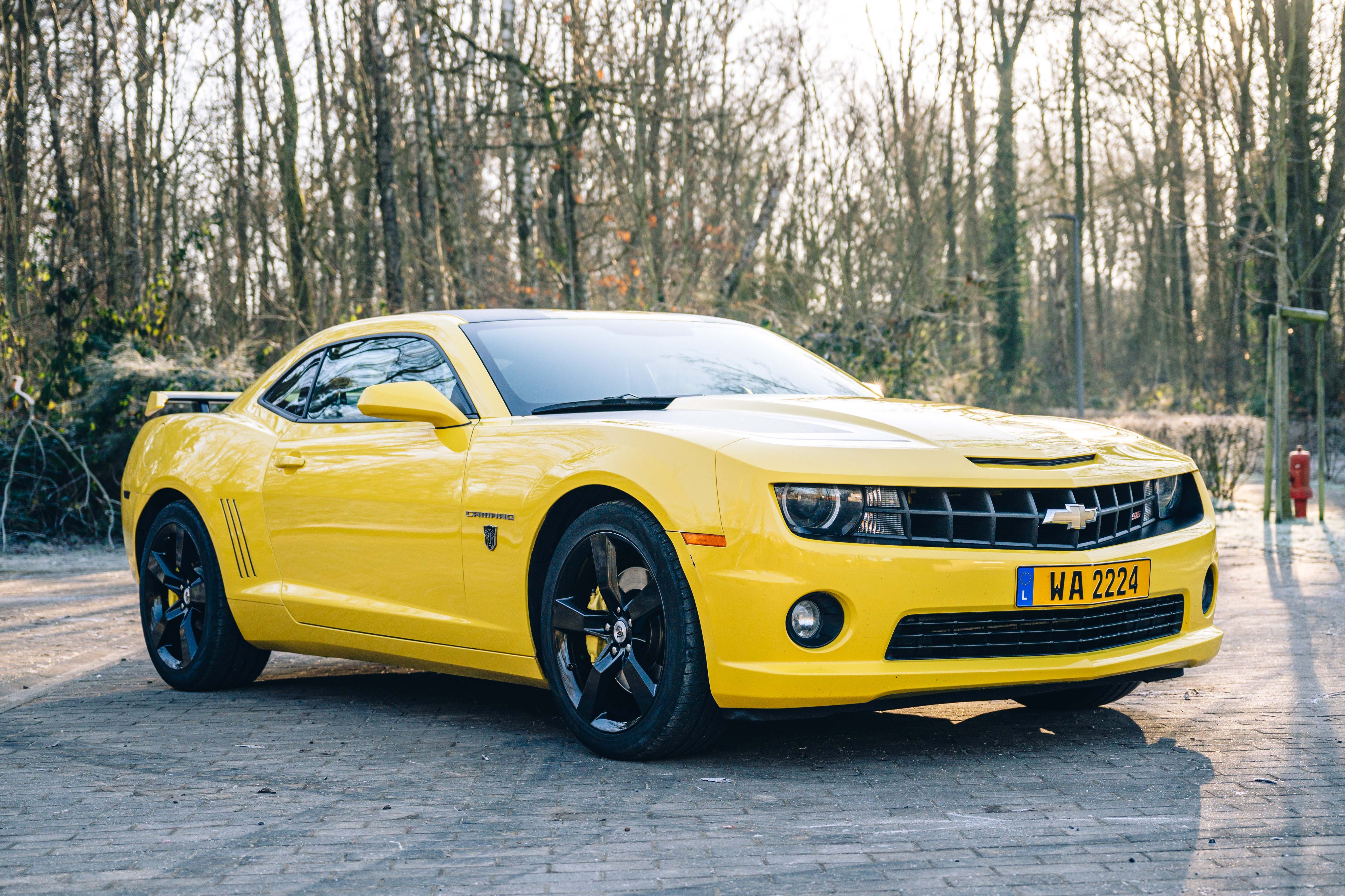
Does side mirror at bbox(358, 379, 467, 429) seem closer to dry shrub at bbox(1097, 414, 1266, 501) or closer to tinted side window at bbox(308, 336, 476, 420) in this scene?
tinted side window at bbox(308, 336, 476, 420)

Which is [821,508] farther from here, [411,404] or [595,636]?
[411,404]

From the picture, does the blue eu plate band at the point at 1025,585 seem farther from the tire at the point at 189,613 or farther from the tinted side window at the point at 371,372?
the tire at the point at 189,613

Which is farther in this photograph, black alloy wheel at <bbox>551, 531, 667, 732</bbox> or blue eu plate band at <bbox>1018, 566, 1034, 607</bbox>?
black alloy wheel at <bbox>551, 531, 667, 732</bbox>

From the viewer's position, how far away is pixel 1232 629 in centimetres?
732

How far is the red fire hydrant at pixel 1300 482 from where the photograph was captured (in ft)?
44.9

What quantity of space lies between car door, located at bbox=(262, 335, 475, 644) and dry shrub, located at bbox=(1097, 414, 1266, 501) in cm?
1090

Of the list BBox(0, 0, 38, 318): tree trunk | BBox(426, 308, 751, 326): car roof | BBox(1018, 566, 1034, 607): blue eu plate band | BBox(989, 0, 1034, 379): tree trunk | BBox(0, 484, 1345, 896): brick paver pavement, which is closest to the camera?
BBox(0, 484, 1345, 896): brick paver pavement

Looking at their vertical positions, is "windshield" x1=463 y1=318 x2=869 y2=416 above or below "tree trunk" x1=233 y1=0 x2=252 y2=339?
below

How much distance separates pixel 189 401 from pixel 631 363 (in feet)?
8.99

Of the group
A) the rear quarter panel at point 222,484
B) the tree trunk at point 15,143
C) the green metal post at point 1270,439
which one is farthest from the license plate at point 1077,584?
the tree trunk at point 15,143

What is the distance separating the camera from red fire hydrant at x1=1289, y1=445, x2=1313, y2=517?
13695 millimetres

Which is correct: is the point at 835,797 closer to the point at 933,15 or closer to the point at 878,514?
the point at 878,514

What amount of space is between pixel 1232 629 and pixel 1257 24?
36.5ft

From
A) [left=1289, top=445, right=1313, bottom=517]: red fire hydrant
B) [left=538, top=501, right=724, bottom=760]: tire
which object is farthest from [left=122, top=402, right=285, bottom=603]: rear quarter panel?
[left=1289, top=445, right=1313, bottom=517]: red fire hydrant
